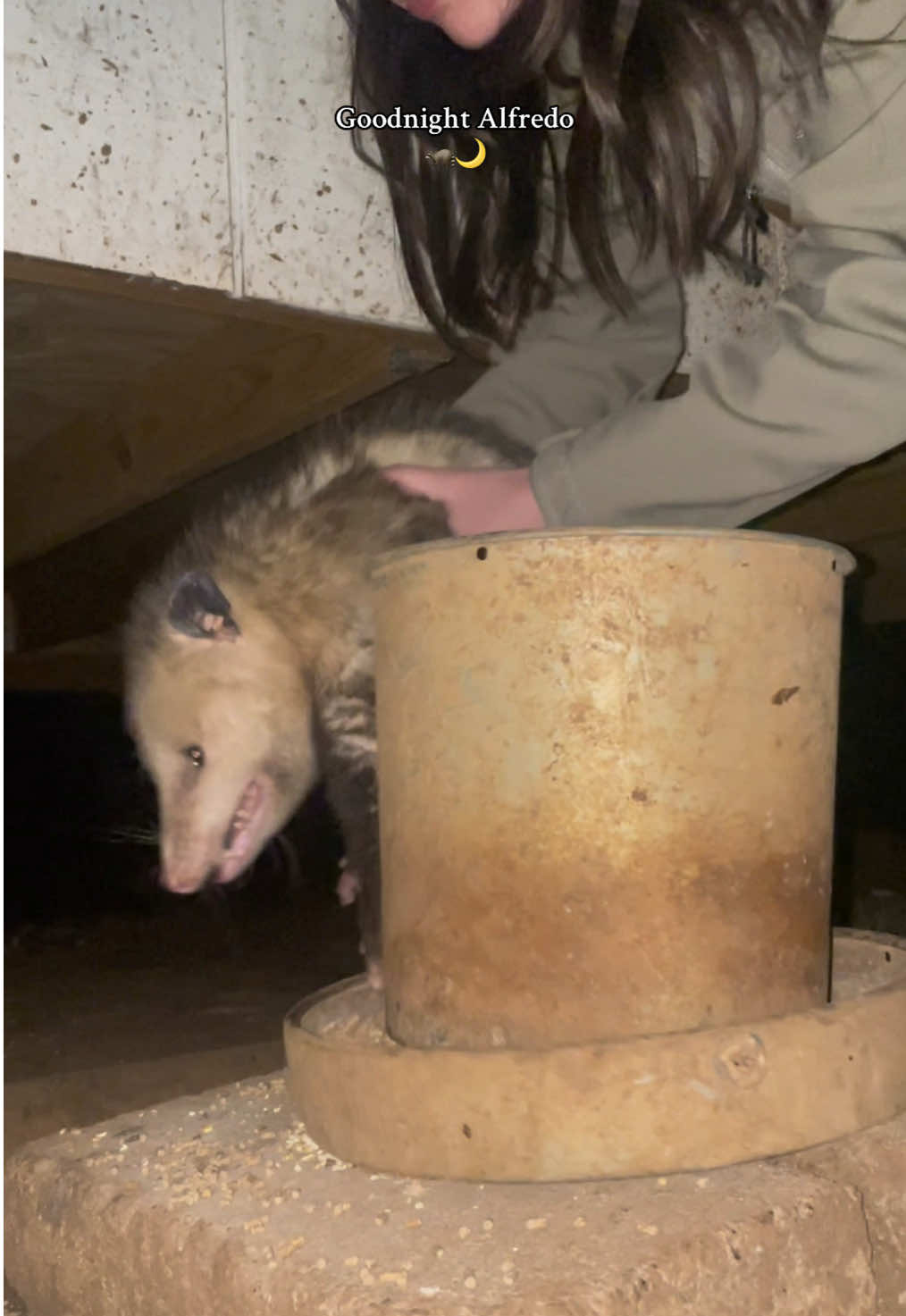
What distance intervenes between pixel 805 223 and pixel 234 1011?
1892 mm

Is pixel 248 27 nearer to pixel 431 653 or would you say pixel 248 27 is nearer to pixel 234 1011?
pixel 431 653

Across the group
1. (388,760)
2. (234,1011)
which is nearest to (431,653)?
(388,760)

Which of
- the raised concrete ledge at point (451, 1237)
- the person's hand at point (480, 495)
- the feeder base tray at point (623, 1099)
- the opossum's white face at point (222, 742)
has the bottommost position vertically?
the raised concrete ledge at point (451, 1237)

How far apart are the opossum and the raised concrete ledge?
0.48 metres

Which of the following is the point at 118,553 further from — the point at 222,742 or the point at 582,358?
the point at 582,358

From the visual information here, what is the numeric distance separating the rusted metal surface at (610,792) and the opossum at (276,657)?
0.52 meters

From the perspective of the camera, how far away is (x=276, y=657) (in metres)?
1.68

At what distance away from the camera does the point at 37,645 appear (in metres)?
3.35

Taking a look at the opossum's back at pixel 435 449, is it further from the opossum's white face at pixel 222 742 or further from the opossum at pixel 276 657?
the opossum's white face at pixel 222 742

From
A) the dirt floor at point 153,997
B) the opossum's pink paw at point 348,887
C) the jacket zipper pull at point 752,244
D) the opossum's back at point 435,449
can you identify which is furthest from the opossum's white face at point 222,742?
the jacket zipper pull at point 752,244

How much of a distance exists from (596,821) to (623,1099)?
0.71ft

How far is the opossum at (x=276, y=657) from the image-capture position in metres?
1.61

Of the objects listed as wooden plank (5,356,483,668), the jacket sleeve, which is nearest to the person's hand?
the jacket sleeve

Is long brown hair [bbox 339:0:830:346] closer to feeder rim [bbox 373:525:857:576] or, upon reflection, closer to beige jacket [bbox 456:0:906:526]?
beige jacket [bbox 456:0:906:526]
